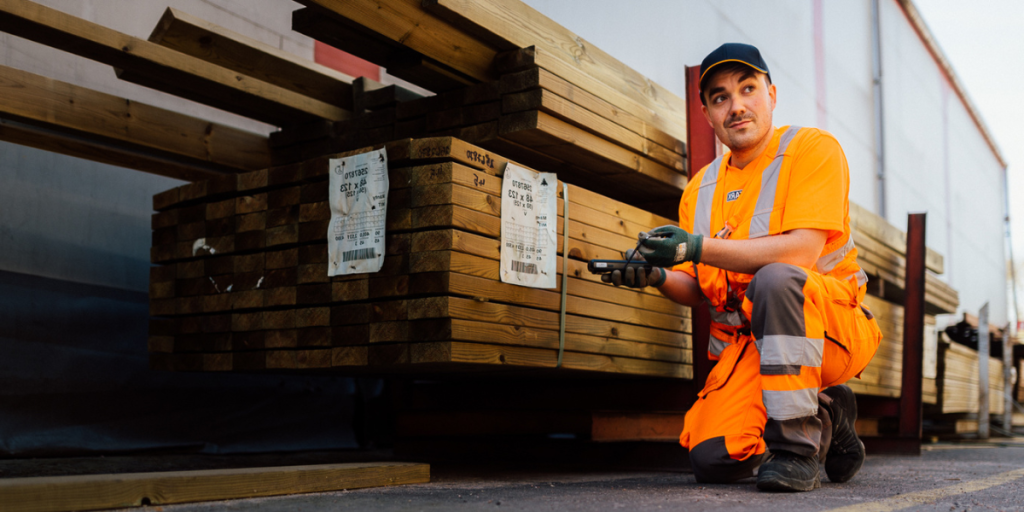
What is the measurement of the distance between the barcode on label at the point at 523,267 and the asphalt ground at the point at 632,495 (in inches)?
32.7

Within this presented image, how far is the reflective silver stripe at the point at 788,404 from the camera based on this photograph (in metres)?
2.85

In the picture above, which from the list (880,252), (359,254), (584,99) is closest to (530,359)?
(359,254)

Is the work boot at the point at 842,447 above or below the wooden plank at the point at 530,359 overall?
below

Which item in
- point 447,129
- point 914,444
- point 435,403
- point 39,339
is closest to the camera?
point 447,129

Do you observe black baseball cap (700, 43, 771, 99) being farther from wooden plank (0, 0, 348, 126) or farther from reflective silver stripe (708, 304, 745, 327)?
→ wooden plank (0, 0, 348, 126)

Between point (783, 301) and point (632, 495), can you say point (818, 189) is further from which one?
point (632, 495)

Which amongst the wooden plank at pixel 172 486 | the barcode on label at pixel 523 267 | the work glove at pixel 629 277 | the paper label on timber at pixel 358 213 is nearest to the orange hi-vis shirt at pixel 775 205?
the work glove at pixel 629 277

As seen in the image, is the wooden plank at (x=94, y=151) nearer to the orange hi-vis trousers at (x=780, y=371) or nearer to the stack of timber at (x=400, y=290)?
the stack of timber at (x=400, y=290)

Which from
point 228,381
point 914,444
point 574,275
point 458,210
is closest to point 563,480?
point 574,275

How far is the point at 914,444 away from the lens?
6.07 m

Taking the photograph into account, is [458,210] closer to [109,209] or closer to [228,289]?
[228,289]

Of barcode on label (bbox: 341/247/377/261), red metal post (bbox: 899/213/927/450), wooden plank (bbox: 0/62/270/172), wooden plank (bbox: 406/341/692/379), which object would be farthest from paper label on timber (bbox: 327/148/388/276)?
red metal post (bbox: 899/213/927/450)

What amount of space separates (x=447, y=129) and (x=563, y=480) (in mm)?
1596

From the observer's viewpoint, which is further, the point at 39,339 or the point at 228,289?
the point at 39,339
